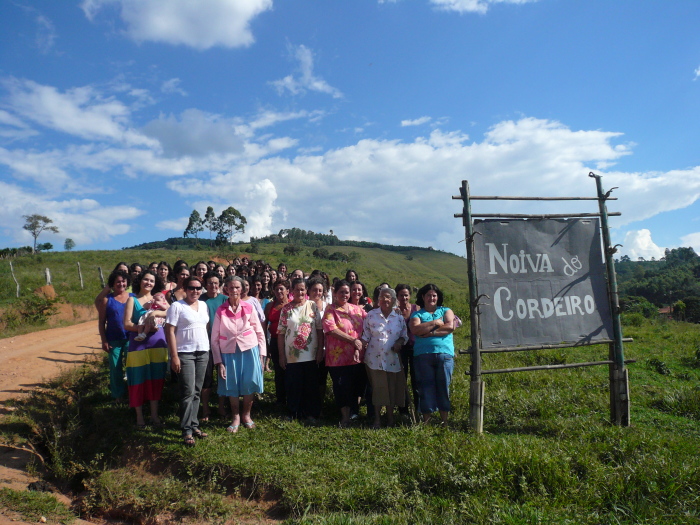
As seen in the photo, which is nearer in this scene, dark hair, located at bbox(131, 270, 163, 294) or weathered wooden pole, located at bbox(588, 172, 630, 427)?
Answer: weathered wooden pole, located at bbox(588, 172, 630, 427)

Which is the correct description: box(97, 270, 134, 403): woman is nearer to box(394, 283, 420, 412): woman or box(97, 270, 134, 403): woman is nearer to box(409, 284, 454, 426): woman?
box(394, 283, 420, 412): woman

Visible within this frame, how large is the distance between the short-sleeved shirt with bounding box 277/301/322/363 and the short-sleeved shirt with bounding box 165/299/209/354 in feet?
3.19

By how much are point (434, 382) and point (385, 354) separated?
2.11 feet

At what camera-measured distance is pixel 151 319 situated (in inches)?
199

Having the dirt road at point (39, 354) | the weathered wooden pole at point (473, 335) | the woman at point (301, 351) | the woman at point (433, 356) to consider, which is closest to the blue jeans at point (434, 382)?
the woman at point (433, 356)

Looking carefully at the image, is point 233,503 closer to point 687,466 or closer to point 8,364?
point 687,466

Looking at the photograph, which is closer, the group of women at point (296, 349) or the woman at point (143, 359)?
the group of women at point (296, 349)

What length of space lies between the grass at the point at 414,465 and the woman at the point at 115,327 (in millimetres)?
391

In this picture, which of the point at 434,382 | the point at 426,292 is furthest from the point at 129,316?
the point at 434,382

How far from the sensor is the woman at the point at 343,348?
526 cm

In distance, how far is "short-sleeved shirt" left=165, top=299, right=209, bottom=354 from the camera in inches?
187

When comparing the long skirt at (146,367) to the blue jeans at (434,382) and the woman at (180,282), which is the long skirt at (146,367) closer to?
the woman at (180,282)

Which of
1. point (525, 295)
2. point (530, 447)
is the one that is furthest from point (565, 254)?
point (530, 447)

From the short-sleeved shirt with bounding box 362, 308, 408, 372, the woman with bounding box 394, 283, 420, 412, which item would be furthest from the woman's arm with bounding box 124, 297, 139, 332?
the woman with bounding box 394, 283, 420, 412
